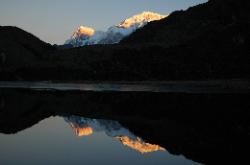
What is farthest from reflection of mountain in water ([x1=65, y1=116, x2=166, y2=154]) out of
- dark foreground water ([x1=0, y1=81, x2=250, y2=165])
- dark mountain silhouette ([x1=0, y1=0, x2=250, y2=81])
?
dark mountain silhouette ([x1=0, y1=0, x2=250, y2=81])

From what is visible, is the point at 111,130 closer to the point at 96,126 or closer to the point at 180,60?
the point at 96,126

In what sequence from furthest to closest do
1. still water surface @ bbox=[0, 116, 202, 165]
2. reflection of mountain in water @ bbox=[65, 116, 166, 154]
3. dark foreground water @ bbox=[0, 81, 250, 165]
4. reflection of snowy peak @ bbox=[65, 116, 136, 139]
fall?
1. reflection of snowy peak @ bbox=[65, 116, 136, 139]
2. reflection of mountain in water @ bbox=[65, 116, 166, 154]
3. dark foreground water @ bbox=[0, 81, 250, 165]
4. still water surface @ bbox=[0, 116, 202, 165]

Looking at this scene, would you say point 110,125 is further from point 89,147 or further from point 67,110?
point 67,110

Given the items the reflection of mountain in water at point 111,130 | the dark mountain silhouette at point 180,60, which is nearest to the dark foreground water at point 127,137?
the reflection of mountain in water at point 111,130

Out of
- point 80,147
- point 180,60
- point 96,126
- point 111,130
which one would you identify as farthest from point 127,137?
point 180,60

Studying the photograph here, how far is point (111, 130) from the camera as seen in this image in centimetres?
3189

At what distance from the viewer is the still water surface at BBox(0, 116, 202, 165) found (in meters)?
20.9

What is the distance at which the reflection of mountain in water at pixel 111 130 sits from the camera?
24455 millimetres

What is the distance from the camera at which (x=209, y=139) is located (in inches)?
1016

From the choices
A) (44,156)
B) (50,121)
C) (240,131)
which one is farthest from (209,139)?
(50,121)

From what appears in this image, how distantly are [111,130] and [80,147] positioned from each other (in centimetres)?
739

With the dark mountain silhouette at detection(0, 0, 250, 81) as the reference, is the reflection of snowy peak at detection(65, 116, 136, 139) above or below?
below

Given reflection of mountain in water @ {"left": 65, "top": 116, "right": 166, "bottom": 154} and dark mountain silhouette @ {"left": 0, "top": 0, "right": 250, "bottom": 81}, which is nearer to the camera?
reflection of mountain in water @ {"left": 65, "top": 116, "right": 166, "bottom": 154}

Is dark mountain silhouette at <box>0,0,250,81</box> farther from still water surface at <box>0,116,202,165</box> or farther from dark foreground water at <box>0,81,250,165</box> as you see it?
still water surface at <box>0,116,202,165</box>
